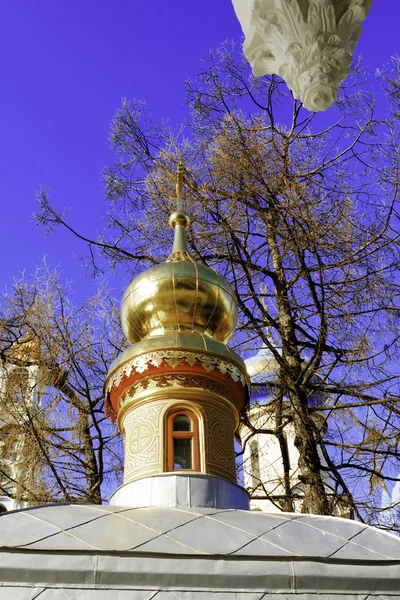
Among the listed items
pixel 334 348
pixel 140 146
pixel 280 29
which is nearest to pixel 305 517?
pixel 280 29

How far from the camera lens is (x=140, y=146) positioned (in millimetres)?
10914

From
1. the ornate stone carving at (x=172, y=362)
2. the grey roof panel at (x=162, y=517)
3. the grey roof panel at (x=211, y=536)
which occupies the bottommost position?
the grey roof panel at (x=211, y=536)

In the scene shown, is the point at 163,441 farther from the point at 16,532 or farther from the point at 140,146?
the point at 140,146

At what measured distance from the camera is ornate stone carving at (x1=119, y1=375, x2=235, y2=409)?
611cm

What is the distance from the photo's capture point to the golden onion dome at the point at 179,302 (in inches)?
262

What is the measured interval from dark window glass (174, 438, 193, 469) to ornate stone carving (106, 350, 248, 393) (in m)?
0.61

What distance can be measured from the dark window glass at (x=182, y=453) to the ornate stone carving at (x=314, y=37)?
2.81 meters

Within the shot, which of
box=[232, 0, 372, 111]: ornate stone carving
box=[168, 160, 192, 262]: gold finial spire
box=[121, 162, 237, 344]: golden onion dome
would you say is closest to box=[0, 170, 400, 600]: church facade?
box=[121, 162, 237, 344]: golden onion dome

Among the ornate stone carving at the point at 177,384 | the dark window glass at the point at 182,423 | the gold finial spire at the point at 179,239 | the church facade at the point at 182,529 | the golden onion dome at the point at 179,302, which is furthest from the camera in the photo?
the gold finial spire at the point at 179,239

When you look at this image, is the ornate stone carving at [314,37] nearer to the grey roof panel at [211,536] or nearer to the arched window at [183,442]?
the grey roof panel at [211,536]

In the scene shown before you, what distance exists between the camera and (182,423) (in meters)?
6.01

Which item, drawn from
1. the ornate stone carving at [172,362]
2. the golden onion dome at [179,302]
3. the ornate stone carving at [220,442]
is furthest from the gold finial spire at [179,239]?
the ornate stone carving at [220,442]

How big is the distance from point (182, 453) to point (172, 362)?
74 centimetres

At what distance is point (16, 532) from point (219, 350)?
9.00 ft
